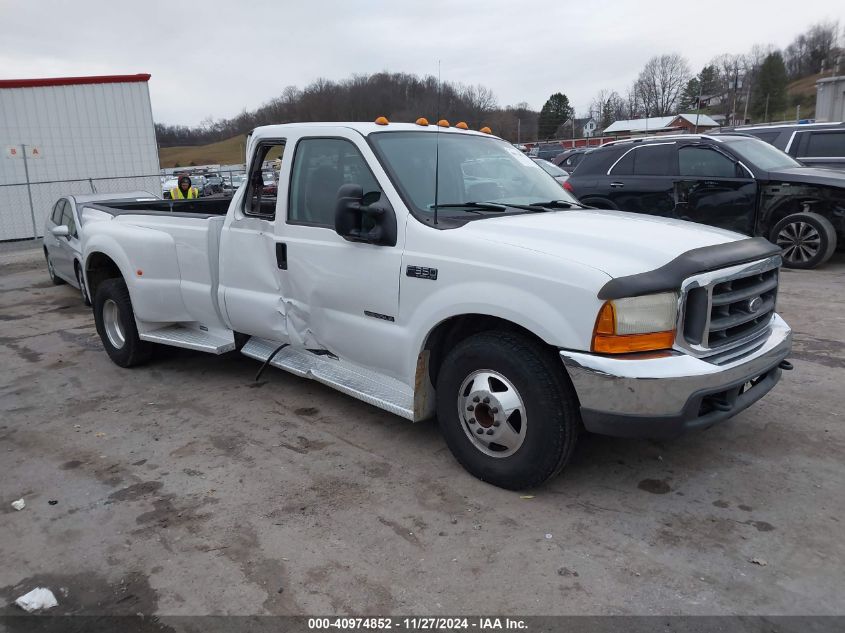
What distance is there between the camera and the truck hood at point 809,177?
875 centimetres

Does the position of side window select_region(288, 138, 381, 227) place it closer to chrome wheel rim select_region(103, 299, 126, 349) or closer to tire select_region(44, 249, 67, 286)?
chrome wheel rim select_region(103, 299, 126, 349)

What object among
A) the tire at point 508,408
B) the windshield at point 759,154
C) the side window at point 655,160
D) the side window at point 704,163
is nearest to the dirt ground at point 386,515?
the tire at point 508,408

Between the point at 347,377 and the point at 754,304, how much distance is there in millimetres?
2507

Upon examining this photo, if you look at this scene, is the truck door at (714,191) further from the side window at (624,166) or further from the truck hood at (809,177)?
the side window at (624,166)

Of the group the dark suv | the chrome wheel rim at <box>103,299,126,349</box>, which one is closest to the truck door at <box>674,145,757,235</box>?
the dark suv

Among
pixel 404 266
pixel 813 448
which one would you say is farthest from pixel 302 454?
pixel 813 448

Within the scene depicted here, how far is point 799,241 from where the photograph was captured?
926cm

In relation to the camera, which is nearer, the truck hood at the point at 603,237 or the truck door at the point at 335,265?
the truck hood at the point at 603,237

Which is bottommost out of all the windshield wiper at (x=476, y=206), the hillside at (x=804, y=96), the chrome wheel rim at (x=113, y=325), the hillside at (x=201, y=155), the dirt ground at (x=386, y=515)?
the dirt ground at (x=386, y=515)

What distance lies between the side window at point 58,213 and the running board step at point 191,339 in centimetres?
592

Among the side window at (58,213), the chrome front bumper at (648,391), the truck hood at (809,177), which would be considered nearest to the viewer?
the chrome front bumper at (648,391)

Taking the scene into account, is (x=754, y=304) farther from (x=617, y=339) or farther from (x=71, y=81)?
(x=71, y=81)

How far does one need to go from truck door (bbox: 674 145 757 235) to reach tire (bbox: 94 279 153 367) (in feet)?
24.3

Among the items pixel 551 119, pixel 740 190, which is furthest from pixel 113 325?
pixel 551 119
